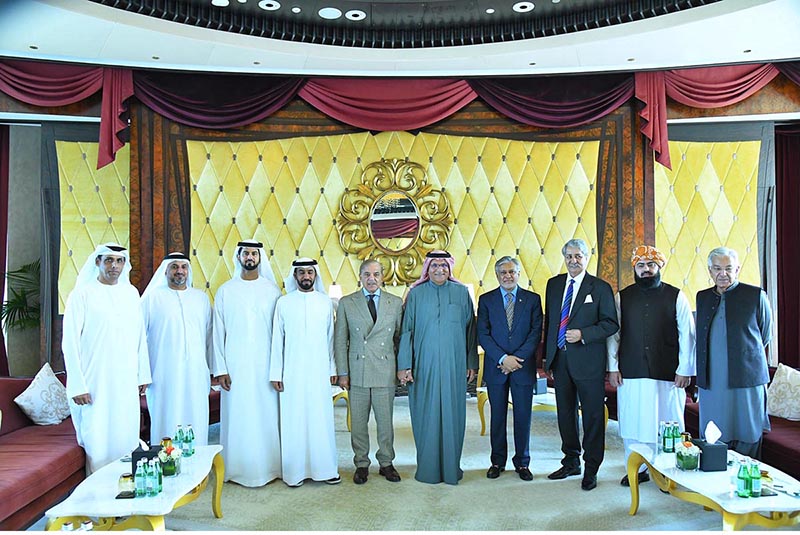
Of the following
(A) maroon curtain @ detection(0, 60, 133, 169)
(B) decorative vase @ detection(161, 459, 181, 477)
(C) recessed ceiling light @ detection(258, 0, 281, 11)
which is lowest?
(B) decorative vase @ detection(161, 459, 181, 477)

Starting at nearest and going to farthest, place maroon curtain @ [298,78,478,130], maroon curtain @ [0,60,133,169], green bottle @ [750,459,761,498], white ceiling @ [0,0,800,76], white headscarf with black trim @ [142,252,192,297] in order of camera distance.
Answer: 1. green bottle @ [750,459,761,498]
2. white headscarf with black trim @ [142,252,192,297]
3. white ceiling @ [0,0,800,76]
4. maroon curtain @ [0,60,133,169]
5. maroon curtain @ [298,78,478,130]

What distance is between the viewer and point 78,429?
4.27 metres

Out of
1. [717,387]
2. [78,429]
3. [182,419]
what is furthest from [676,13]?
[78,429]

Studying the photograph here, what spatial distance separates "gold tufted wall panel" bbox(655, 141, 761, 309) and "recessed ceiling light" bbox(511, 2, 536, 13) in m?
2.31

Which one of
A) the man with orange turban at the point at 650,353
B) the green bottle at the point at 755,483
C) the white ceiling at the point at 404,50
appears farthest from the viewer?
the white ceiling at the point at 404,50

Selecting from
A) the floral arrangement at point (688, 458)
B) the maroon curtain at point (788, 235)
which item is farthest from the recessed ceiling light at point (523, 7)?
the floral arrangement at point (688, 458)

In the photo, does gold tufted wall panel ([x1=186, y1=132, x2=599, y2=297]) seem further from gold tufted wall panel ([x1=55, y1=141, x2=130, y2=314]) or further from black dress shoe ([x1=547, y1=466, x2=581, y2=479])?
black dress shoe ([x1=547, y1=466, x2=581, y2=479])

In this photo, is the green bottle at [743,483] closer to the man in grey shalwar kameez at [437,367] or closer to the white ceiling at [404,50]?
the man in grey shalwar kameez at [437,367]

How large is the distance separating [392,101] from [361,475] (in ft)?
12.2

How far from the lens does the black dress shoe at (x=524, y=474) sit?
4.55m

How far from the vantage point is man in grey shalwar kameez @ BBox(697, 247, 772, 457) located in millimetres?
3996

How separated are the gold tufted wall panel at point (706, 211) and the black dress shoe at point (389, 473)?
3782mm

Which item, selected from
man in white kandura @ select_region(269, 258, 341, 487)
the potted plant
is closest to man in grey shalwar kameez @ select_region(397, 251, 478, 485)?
man in white kandura @ select_region(269, 258, 341, 487)

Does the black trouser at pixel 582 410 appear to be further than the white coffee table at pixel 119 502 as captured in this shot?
Yes
